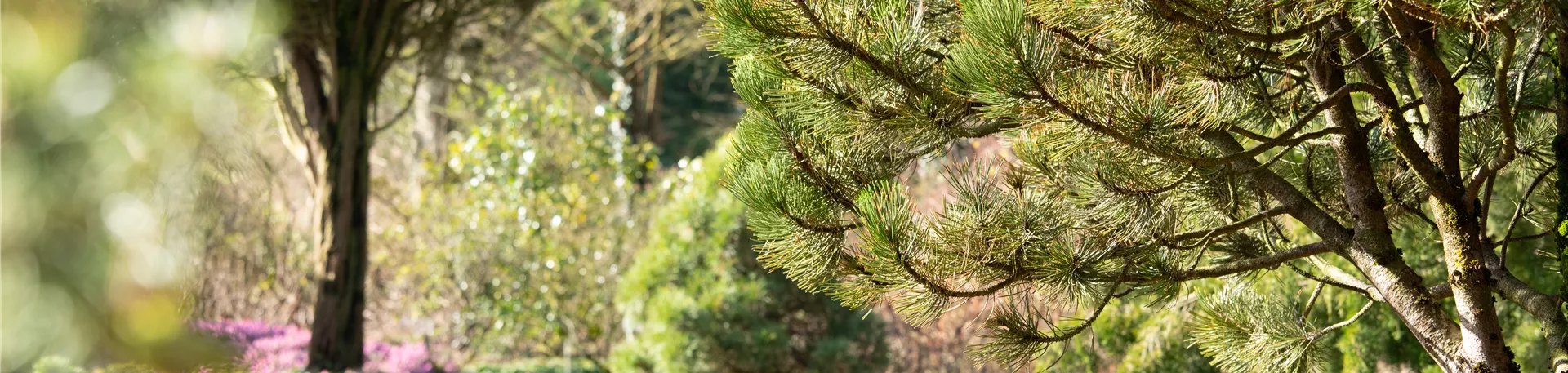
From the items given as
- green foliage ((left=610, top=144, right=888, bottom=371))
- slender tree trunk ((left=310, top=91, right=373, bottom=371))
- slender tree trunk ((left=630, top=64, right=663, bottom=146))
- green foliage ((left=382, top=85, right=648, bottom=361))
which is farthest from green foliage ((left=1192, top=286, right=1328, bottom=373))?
slender tree trunk ((left=630, top=64, right=663, bottom=146))

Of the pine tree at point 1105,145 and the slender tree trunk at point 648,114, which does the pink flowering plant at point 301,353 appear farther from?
the slender tree trunk at point 648,114

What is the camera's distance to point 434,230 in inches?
270

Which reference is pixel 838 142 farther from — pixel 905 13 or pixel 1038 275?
pixel 1038 275

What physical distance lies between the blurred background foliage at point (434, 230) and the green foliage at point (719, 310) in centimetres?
1

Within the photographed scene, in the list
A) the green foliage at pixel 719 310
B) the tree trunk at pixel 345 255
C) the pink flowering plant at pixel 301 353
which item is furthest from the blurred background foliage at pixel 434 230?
the pink flowering plant at pixel 301 353

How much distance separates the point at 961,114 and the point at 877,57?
0.84 feet

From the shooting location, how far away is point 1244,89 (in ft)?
6.78

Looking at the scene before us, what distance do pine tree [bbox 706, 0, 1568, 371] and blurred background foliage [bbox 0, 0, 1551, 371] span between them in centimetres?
19

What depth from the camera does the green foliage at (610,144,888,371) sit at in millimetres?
4457

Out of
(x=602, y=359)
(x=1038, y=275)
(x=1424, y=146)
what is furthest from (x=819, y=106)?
(x=602, y=359)

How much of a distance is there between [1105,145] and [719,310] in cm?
290

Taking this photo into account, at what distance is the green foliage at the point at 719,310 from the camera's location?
4457 mm

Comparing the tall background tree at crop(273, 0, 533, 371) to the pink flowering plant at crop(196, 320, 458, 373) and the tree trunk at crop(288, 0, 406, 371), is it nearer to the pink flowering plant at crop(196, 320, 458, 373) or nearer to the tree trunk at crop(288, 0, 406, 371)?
the tree trunk at crop(288, 0, 406, 371)

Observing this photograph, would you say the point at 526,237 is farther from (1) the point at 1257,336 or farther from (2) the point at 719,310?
(1) the point at 1257,336
